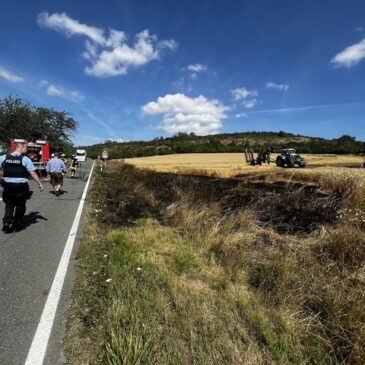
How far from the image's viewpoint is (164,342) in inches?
129

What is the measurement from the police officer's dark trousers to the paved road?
1.26 ft

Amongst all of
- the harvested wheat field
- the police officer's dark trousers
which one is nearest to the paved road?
the police officer's dark trousers

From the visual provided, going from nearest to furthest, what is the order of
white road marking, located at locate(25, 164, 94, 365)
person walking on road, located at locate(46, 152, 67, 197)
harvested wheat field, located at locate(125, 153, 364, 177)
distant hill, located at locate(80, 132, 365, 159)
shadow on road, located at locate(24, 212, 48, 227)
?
white road marking, located at locate(25, 164, 94, 365)
shadow on road, located at locate(24, 212, 48, 227)
person walking on road, located at locate(46, 152, 67, 197)
harvested wheat field, located at locate(125, 153, 364, 177)
distant hill, located at locate(80, 132, 365, 159)

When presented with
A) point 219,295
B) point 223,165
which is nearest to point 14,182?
point 219,295

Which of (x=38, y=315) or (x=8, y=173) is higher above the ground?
(x=8, y=173)

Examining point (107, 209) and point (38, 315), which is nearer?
point (38, 315)

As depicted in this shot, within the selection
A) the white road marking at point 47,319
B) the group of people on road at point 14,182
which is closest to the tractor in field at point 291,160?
the group of people on road at point 14,182

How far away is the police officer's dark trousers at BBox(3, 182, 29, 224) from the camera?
297 inches

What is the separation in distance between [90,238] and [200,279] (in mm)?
3124

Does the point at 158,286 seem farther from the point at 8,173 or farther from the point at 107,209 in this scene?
the point at 107,209

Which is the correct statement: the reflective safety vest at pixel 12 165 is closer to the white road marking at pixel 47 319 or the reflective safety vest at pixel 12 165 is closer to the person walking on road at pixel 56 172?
the white road marking at pixel 47 319

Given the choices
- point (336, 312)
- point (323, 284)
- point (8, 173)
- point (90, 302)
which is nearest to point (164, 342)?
point (90, 302)

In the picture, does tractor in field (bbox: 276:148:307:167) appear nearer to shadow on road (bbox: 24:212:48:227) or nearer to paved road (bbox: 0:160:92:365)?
shadow on road (bbox: 24:212:48:227)

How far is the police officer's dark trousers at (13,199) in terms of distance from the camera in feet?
24.8
